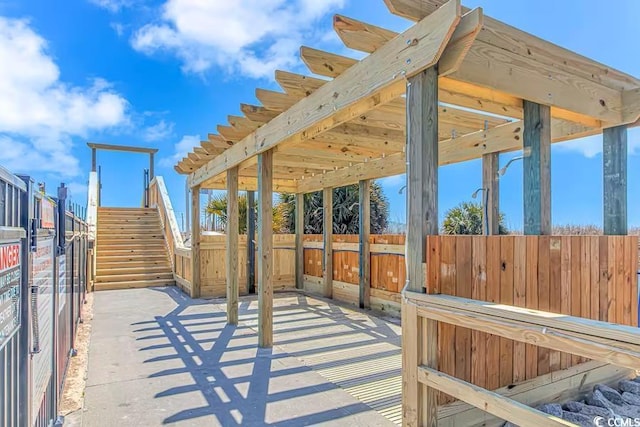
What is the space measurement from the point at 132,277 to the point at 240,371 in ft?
21.2

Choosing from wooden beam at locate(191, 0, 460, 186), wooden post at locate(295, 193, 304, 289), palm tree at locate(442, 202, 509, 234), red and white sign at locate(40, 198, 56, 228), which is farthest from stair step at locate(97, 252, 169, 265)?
red and white sign at locate(40, 198, 56, 228)

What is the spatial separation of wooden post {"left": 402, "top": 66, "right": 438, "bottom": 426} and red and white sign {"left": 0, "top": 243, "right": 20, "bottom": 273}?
1.81 meters

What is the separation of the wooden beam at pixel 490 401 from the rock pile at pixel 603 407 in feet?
2.72

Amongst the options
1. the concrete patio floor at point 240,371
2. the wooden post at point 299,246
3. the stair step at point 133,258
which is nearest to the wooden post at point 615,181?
the concrete patio floor at point 240,371

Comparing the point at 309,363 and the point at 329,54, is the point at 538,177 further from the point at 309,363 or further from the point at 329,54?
the point at 309,363

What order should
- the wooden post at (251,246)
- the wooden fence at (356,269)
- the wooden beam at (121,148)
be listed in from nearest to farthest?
the wooden fence at (356,269) → the wooden post at (251,246) → the wooden beam at (121,148)

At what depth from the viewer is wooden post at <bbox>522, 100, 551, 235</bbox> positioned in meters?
2.73

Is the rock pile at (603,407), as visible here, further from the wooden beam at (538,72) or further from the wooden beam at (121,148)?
the wooden beam at (121,148)

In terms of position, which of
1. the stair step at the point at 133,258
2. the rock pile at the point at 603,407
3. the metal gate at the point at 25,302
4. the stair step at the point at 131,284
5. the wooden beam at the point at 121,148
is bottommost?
the stair step at the point at 131,284

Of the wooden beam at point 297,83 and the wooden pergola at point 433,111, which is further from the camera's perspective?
the wooden beam at point 297,83

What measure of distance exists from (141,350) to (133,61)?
9.77 metres

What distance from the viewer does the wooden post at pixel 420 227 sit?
2129mm

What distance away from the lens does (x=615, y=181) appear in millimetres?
3279

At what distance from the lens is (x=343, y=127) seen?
13.9ft
